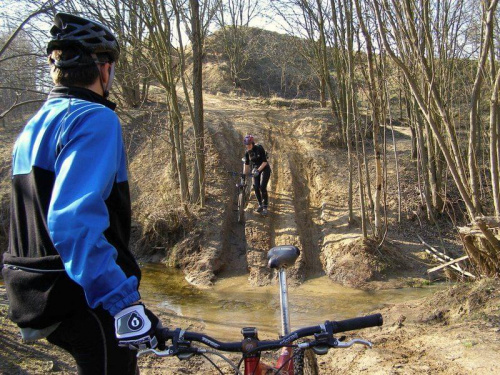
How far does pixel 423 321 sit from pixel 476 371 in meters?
2.09

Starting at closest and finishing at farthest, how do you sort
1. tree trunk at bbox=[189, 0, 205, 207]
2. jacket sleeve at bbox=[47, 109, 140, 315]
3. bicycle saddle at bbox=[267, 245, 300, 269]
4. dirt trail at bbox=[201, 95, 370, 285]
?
jacket sleeve at bbox=[47, 109, 140, 315], bicycle saddle at bbox=[267, 245, 300, 269], dirt trail at bbox=[201, 95, 370, 285], tree trunk at bbox=[189, 0, 205, 207]

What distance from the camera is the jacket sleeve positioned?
1.59 meters

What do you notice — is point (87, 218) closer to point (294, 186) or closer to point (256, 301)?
point (256, 301)

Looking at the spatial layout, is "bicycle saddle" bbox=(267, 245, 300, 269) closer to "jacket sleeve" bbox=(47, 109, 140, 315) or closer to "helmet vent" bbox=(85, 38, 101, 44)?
"jacket sleeve" bbox=(47, 109, 140, 315)

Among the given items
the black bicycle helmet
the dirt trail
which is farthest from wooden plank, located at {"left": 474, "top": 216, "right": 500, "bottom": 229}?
the dirt trail

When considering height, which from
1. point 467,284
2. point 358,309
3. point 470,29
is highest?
point 470,29

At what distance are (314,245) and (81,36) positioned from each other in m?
10.7

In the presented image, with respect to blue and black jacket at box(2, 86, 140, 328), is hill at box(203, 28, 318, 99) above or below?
above

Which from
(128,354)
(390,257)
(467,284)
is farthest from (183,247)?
(128,354)

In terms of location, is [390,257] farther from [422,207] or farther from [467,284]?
[467,284]

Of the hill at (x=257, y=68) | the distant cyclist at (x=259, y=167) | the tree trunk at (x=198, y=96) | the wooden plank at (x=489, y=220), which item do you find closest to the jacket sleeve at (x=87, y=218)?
the wooden plank at (x=489, y=220)

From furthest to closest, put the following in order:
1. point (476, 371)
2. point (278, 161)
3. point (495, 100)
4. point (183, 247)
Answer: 1. point (278, 161)
2. point (183, 247)
3. point (495, 100)
4. point (476, 371)

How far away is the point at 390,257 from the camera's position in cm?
1079

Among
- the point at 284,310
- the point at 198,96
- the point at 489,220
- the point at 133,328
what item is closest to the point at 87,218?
the point at 133,328
